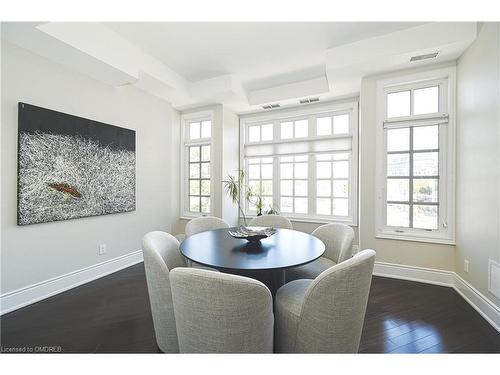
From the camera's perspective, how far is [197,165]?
443 centimetres

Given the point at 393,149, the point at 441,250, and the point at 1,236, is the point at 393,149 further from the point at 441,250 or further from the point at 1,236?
the point at 1,236

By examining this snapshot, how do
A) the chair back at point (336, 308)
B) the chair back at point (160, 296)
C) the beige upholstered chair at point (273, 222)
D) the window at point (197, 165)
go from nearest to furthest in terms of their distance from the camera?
the chair back at point (336, 308), the chair back at point (160, 296), the beige upholstered chair at point (273, 222), the window at point (197, 165)

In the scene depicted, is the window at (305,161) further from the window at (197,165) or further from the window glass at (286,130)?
the window at (197,165)

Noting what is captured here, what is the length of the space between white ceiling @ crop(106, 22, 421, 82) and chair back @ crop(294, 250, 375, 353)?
8.02 ft

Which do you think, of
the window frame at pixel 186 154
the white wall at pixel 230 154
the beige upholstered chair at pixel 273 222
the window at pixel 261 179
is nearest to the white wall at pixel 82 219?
the window frame at pixel 186 154

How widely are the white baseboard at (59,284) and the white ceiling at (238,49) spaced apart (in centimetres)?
245

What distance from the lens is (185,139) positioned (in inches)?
177

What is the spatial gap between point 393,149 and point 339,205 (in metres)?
1.22

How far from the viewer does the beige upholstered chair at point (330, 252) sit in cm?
195

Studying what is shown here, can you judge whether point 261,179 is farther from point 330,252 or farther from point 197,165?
point 330,252

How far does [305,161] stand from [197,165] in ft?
6.88

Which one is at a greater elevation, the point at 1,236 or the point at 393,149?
the point at 393,149
